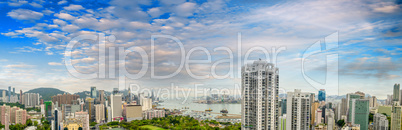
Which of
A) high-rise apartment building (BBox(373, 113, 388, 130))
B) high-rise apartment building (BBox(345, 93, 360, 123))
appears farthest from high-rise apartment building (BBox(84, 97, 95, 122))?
high-rise apartment building (BBox(373, 113, 388, 130))

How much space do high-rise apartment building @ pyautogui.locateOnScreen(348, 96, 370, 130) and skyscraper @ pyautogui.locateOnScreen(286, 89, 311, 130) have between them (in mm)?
2561

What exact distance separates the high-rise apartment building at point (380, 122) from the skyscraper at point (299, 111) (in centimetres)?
243

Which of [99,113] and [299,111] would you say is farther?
[99,113]

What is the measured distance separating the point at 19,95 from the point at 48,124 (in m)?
2.07

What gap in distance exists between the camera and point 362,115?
6133 mm

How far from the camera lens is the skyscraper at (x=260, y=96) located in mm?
3615

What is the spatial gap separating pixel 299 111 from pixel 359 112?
3078 mm

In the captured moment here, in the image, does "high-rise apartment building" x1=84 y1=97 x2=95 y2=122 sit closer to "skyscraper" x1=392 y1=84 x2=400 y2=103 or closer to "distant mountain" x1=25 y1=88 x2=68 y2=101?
"distant mountain" x1=25 y1=88 x2=68 y2=101

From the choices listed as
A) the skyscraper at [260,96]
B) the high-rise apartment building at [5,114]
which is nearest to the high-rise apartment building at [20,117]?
the high-rise apartment building at [5,114]

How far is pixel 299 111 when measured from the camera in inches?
168

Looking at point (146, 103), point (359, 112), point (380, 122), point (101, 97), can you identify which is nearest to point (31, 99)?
point (101, 97)

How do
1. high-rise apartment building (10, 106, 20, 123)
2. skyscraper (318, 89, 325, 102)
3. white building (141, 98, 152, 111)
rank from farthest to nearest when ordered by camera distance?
white building (141, 98, 152, 111) → high-rise apartment building (10, 106, 20, 123) → skyscraper (318, 89, 325, 102)

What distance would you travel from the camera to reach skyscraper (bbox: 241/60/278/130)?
3615 millimetres

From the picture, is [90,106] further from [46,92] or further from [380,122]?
[380,122]
